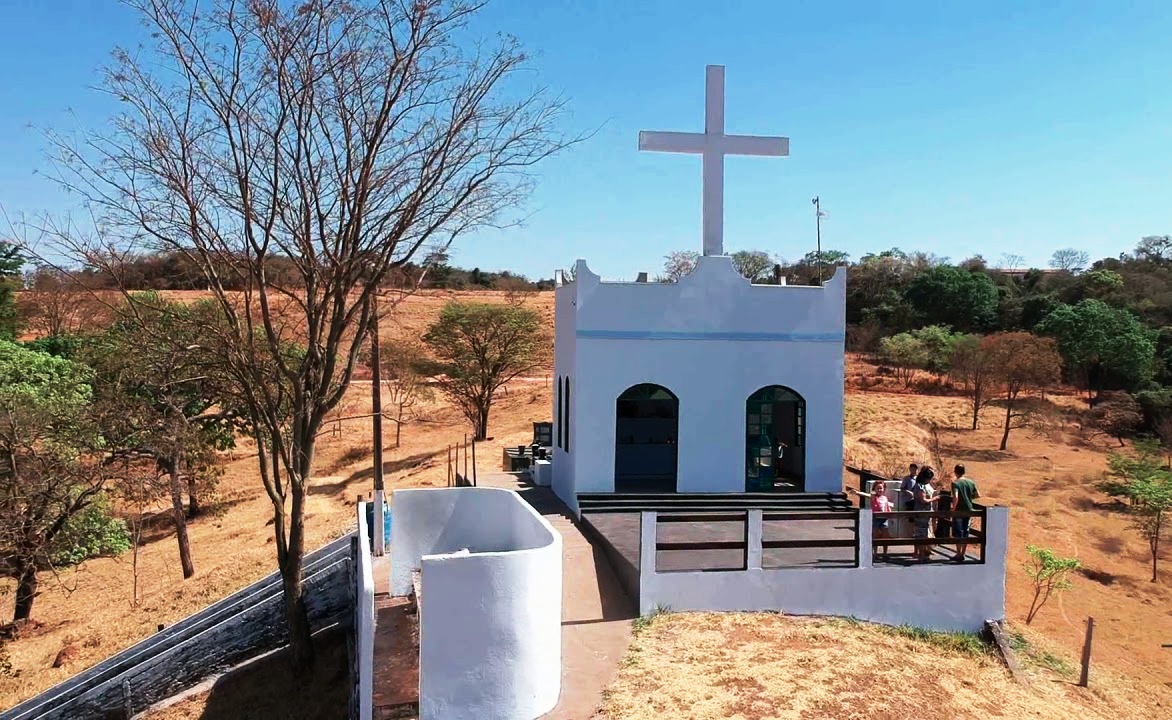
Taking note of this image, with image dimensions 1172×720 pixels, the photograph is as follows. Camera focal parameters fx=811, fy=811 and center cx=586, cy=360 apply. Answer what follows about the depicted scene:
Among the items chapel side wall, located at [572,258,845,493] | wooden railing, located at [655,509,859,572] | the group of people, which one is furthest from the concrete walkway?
the group of people

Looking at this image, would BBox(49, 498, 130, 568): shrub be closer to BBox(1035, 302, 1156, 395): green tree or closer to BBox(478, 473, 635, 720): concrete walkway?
BBox(478, 473, 635, 720): concrete walkway

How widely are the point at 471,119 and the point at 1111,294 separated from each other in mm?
53225

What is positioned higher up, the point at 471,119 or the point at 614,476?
the point at 471,119

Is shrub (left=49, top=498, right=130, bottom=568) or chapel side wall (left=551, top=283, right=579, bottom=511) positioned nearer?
chapel side wall (left=551, top=283, right=579, bottom=511)

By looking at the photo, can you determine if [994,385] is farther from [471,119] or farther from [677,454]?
[471,119]

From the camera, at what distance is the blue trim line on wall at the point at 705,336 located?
1394 centimetres

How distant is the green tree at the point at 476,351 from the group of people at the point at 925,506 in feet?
78.6

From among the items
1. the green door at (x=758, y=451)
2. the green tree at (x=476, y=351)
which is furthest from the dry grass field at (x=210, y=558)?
the green door at (x=758, y=451)

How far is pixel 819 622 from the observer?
32.4 feet

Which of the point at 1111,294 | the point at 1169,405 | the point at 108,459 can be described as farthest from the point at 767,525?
the point at 1111,294

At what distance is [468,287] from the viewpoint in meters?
79.9

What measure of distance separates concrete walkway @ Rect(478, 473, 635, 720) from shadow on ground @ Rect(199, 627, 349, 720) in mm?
3423

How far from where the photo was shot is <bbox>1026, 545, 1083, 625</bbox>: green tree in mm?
16438

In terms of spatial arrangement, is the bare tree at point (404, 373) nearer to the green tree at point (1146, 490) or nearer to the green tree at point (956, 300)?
the green tree at point (1146, 490)
